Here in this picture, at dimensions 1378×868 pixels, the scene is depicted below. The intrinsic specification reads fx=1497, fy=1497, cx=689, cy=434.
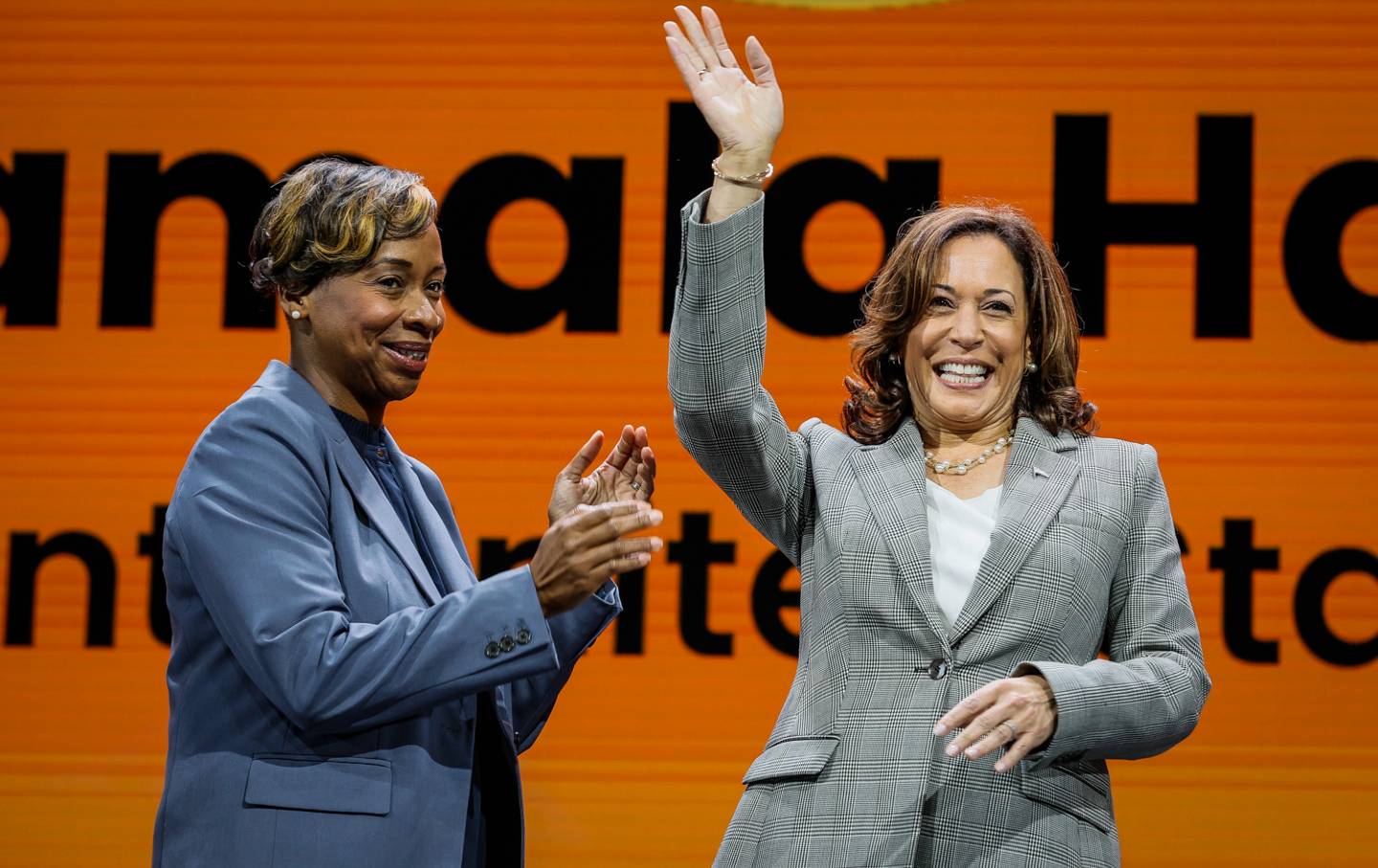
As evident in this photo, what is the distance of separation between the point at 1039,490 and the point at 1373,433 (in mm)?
2055

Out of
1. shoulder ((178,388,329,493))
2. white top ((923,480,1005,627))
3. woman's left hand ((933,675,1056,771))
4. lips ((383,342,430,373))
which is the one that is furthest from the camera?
lips ((383,342,430,373))

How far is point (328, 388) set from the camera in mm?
2037

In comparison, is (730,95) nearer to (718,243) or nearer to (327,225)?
(718,243)

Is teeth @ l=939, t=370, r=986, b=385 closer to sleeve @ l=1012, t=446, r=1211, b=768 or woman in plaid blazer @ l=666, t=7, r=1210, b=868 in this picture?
woman in plaid blazer @ l=666, t=7, r=1210, b=868

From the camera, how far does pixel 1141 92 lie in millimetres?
3768

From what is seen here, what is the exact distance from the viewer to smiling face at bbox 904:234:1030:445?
2062 mm

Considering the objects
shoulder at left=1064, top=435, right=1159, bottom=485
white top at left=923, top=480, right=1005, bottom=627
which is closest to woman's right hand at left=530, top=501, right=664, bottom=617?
white top at left=923, top=480, right=1005, bottom=627

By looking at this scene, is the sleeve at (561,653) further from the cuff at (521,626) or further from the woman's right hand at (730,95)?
the woman's right hand at (730,95)

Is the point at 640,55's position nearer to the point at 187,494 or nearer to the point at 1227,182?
the point at 1227,182

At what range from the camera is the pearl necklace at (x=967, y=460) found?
6.81ft

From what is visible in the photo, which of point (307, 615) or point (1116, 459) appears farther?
point (1116, 459)

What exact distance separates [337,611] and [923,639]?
72 cm

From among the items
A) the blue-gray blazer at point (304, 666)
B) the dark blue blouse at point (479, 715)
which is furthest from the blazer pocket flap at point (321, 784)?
the dark blue blouse at point (479, 715)

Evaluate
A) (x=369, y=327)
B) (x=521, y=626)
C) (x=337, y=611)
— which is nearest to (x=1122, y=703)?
(x=521, y=626)
